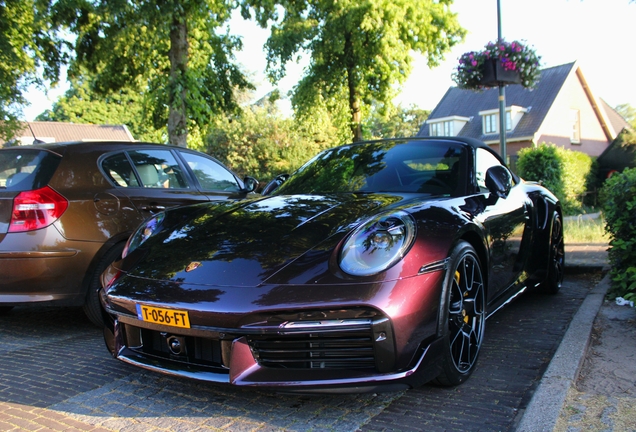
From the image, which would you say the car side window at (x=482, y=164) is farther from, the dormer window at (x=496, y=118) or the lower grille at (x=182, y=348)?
the dormer window at (x=496, y=118)

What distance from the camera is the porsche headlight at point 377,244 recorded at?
2658mm

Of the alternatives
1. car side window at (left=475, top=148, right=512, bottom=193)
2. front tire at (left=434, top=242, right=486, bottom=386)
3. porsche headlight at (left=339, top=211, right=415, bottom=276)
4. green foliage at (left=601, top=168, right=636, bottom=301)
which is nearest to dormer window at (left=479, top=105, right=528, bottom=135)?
green foliage at (left=601, top=168, right=636, bottom=301)

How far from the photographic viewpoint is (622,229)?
4.67 meters

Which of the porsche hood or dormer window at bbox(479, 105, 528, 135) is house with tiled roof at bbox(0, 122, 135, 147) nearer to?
dormer window at bbox(479, 105, 528, 135)

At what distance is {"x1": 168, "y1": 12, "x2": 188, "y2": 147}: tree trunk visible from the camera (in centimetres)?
1146

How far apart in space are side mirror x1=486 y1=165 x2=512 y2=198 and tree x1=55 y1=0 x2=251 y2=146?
8215 millimetres

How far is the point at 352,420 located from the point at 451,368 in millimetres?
588

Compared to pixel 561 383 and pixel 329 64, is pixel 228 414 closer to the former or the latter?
pixel 561 383

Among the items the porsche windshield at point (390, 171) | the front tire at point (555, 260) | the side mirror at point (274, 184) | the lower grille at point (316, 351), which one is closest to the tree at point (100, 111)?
the side mirror at point (274, 184)

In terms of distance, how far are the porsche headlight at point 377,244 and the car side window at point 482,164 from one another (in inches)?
47.0

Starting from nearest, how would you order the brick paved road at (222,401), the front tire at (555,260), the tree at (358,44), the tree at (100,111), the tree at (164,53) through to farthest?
the brick paved road at (222,401) → the front tire at (555,260) → the tree at (164,53) → the tree at (358,44) → the tree at (100,111)

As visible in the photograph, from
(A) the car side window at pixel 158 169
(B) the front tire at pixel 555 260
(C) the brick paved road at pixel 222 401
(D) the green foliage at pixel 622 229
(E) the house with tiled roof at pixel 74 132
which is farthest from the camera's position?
(E) the house with tiled roof at pixel 74 132

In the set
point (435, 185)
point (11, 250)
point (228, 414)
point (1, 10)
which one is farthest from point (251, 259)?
point (1, 10)

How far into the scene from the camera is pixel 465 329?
10.3 ft
